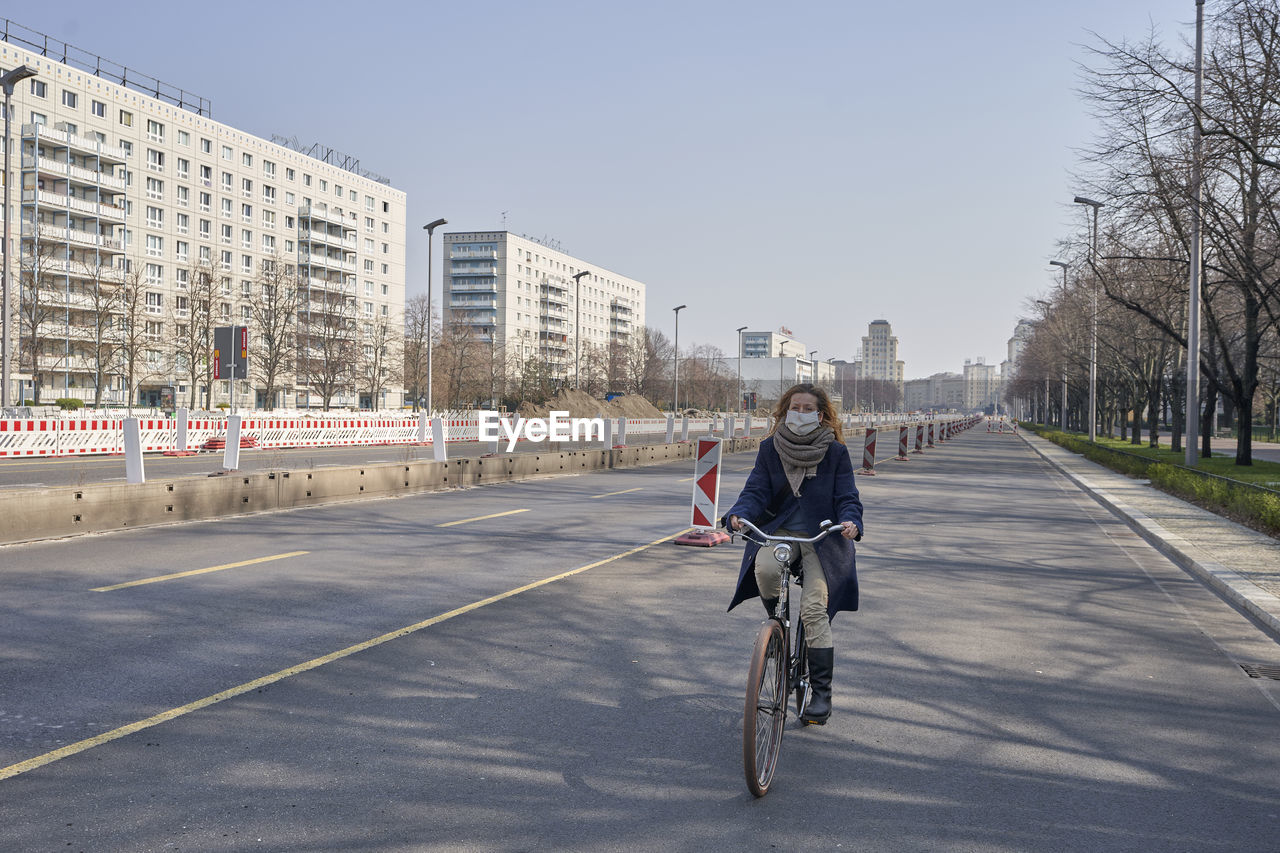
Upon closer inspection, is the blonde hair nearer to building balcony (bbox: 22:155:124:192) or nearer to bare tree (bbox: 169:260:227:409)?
bare tree (bbox: 169:260:227:409)

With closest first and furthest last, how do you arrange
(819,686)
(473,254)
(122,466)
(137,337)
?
(819,686)
(122,466)
(137,337)
(473,254)

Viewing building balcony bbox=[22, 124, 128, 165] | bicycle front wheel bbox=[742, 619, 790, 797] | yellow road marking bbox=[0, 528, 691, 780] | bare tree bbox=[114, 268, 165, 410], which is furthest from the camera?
building balcony bbox=[22, 124, 128, 165]

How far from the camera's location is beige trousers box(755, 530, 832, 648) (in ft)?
15.5

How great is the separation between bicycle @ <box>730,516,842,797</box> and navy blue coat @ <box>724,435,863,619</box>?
10 cm

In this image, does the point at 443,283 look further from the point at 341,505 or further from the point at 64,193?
the point at 341,505

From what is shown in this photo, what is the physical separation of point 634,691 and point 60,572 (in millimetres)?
6581

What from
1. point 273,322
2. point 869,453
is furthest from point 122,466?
point 273,322

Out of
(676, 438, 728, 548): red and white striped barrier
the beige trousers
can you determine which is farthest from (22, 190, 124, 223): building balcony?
the beige trousers

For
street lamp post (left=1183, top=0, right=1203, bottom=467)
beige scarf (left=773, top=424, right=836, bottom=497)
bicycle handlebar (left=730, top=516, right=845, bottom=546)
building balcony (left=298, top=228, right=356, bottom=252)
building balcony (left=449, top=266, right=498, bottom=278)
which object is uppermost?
building balcony (left=449, top=266, right=498, bottom=278)

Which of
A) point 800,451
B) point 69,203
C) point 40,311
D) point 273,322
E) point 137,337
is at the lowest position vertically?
point 800,451

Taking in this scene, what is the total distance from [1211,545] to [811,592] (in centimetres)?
991

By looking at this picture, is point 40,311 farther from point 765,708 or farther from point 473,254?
point 473,254

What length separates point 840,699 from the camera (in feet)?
18.8

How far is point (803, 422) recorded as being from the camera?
4828mm
